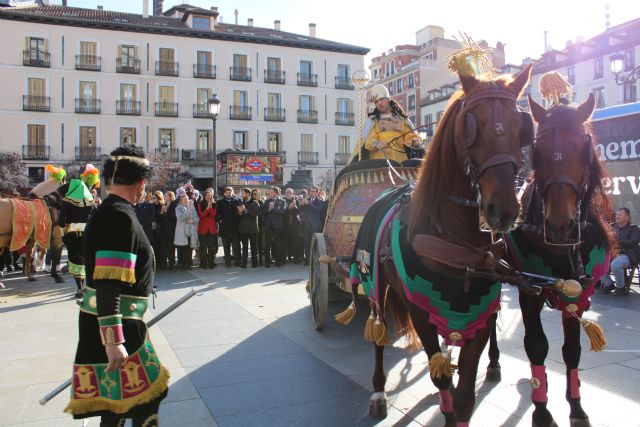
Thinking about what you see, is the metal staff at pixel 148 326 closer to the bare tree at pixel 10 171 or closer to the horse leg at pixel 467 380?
the horse leg at pixel 467 380

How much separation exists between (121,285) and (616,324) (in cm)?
607

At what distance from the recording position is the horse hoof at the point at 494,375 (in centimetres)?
443

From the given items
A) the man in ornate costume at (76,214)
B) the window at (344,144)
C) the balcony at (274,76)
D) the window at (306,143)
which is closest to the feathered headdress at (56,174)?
the man in ornate costume at (76,214)

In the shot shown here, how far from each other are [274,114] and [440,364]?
45.1 meters

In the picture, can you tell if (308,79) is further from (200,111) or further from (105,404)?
(105,404)

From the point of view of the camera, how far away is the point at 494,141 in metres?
2.41

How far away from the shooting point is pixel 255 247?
500 inches

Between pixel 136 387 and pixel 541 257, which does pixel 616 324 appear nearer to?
pixel 541 257

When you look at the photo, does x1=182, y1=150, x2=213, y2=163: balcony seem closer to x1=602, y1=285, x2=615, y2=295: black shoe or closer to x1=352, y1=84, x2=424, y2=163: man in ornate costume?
x1=602, y1=285, x2=615, y2=295: black shoe

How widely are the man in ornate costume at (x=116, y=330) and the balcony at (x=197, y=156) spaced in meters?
42.2

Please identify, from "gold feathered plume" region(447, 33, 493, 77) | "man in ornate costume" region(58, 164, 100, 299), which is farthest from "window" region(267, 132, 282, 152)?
"gold feathered plume" region(447, 33, 493, 77)

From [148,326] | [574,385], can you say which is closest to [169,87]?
[148,326]

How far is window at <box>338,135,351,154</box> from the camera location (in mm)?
49156

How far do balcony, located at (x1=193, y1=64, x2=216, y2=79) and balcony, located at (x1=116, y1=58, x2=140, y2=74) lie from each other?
468 centimetres
